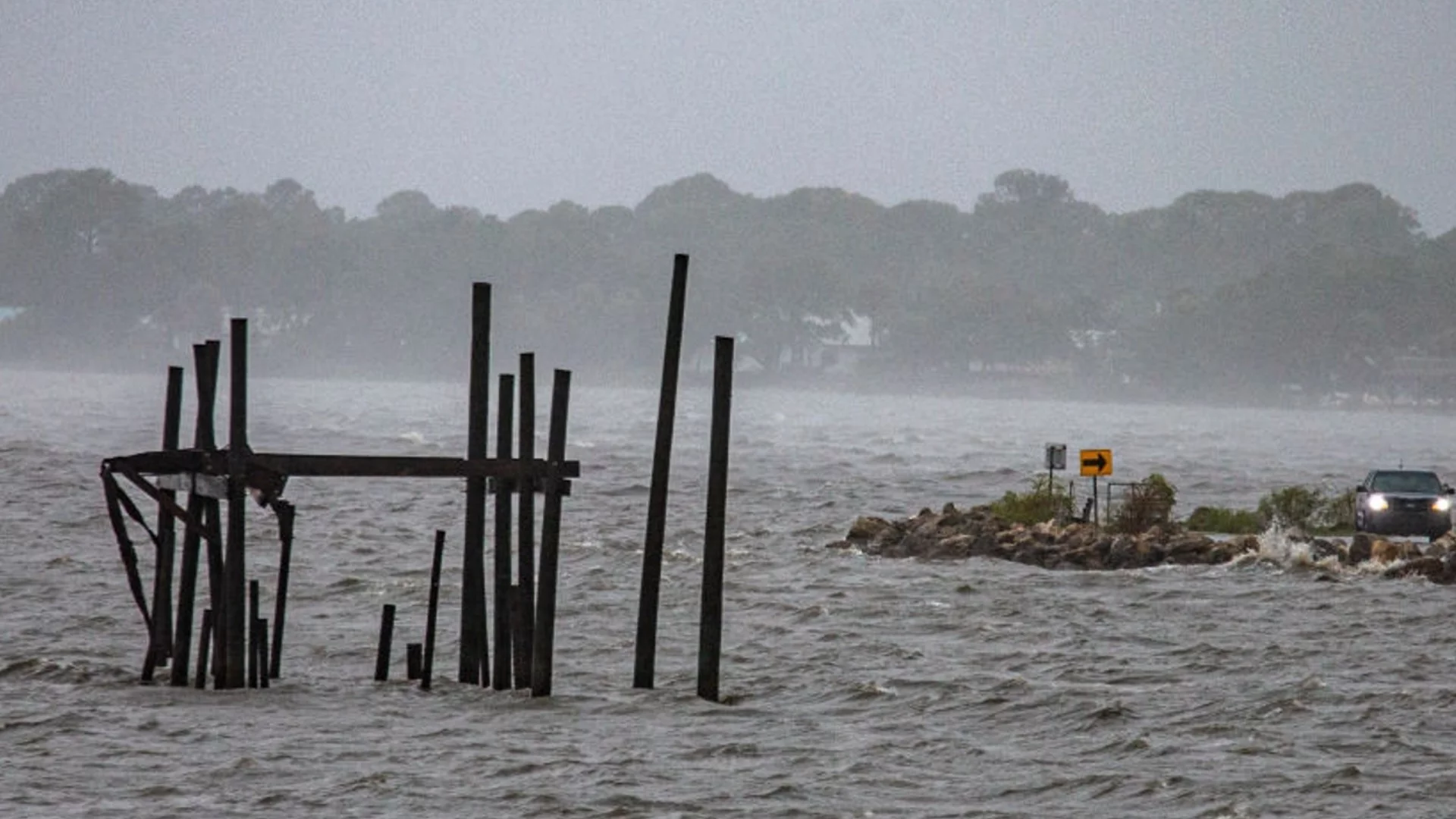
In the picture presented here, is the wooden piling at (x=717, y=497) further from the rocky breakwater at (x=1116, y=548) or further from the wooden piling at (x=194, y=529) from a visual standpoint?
the rocky breakwater at (x=1116, y=548)

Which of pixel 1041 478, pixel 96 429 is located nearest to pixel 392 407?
pixel 96 429

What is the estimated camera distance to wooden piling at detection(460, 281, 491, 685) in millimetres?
29375

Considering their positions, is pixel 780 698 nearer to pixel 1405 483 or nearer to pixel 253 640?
pixel 253 640

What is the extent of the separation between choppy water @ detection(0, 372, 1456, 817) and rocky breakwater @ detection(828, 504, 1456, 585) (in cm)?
96

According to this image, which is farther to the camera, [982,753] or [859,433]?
[859,433]

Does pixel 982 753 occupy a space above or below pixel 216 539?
below

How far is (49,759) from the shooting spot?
85.2 feet

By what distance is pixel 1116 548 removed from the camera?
162ft

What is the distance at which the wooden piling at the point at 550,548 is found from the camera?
28.5m

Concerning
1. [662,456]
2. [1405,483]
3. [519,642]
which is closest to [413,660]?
[519,642]

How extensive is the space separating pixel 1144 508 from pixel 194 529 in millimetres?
28330

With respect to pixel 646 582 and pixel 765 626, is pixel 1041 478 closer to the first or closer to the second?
pixel 765 626

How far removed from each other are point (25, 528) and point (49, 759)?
102ft

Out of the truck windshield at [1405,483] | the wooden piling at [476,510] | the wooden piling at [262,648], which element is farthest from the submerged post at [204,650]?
Answer: the truck windshield at [1405,483]
